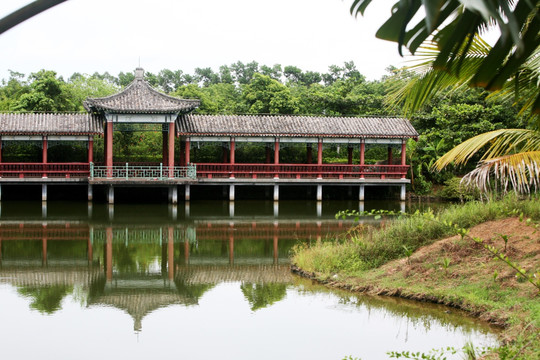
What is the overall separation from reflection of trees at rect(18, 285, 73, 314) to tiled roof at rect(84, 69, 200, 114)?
41.7 feet

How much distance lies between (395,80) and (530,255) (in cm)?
411

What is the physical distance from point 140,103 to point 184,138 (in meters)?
2.21

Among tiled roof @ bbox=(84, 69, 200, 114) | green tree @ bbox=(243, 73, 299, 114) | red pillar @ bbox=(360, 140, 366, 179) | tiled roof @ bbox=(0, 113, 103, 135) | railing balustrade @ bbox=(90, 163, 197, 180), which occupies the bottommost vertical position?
railing balustrade @ bbox=(90, 163, 197, 180)

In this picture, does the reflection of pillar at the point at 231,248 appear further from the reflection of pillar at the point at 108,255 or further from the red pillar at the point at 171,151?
the red pillar at the point at 171,151

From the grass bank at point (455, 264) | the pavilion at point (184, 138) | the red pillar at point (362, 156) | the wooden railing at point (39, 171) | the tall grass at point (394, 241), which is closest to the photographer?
the grass bank at point (455, 264)

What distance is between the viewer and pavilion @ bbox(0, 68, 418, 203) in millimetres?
21766

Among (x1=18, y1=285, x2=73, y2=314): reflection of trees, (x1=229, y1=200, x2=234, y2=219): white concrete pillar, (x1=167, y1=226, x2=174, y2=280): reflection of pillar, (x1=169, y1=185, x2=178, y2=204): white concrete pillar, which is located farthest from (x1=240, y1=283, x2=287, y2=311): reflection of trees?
(x1=169, y1=185, x2=178, y2=204): white concrete pillar

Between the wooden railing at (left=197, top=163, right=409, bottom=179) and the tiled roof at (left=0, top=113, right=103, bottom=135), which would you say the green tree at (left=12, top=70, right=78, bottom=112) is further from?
the wooden railing at (left=197, top=163, right=409, bottom=179)

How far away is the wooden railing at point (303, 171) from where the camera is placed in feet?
75.8

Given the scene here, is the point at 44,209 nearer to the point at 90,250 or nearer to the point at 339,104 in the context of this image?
the point at 90,250

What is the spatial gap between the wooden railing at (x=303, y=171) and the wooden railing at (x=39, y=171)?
14.5ft

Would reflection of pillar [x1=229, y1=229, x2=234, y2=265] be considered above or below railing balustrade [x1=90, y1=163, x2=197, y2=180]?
below

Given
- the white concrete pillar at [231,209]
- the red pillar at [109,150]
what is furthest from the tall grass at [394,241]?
the red pillar at [109,150]

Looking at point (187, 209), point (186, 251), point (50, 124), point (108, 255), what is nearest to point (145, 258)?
point (108, 255)
